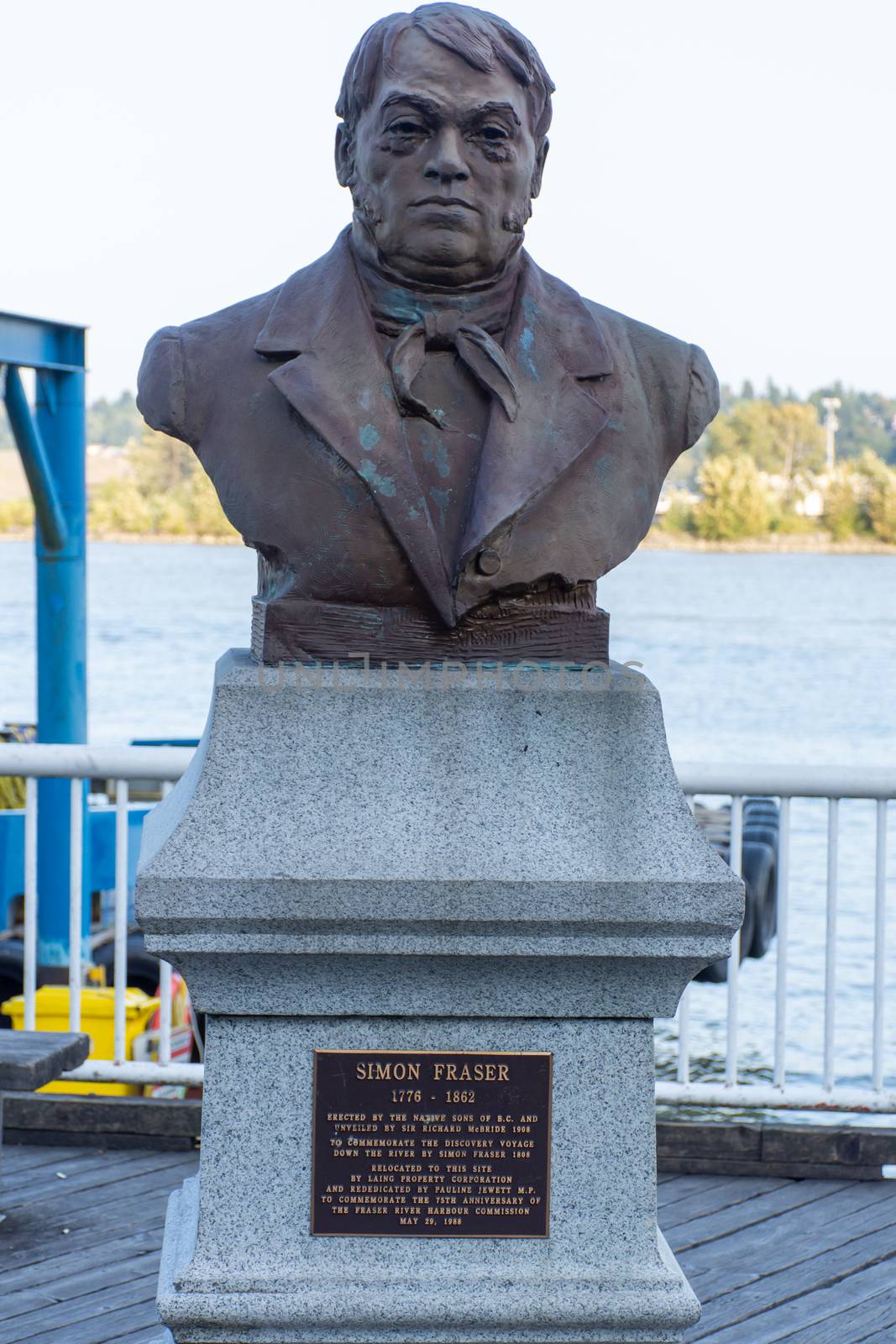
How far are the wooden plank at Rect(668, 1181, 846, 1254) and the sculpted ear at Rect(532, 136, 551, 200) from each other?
2744 millimetres

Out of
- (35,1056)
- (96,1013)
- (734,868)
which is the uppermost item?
(734,868)

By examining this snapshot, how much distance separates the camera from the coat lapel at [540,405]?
10.3 ft

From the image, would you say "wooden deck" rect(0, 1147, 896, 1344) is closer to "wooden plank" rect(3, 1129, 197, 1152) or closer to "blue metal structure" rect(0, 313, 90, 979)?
"wooden plank" rect(3, 1129, 197, 1152)

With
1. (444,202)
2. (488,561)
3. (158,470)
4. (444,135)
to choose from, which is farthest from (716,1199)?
(158,470)

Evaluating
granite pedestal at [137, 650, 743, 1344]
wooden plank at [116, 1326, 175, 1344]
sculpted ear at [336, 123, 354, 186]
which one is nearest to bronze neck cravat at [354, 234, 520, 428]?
sculpted ear at [336, 123, 354, 186]

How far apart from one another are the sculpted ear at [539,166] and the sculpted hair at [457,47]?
0.22ft

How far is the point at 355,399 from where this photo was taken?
320 cm

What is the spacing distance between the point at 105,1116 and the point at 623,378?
2946mm

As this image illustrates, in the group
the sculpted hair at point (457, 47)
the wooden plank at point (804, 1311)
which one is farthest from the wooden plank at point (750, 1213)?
the sculpted hair at point (457, 47)

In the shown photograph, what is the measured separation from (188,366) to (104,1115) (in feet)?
8.83

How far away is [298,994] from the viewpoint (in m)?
3.19

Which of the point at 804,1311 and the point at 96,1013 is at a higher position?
the point at 96,1013

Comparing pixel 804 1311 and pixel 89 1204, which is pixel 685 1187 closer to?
pixel 804 1311

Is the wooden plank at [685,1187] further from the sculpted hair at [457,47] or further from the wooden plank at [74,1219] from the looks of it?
the sculpted hair at [457,47]
